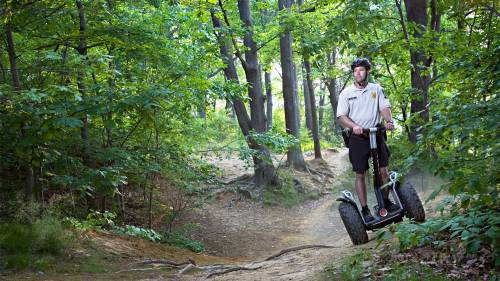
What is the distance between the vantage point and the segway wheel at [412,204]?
571cm

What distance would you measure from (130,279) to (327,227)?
7.39 meters

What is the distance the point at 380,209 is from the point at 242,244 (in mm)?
6626

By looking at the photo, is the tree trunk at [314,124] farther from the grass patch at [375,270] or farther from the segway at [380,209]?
the grass patch at [375,270]

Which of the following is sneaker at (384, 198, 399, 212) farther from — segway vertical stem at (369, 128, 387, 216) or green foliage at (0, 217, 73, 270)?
green foliage at (0, 217, 73, 270)

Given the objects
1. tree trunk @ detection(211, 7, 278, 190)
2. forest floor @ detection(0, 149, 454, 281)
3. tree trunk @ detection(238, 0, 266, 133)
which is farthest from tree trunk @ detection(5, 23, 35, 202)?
tree trunk @ detection(238, 0, 266, 133)

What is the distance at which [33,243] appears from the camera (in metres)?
6.52

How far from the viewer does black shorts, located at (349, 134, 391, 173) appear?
580cm

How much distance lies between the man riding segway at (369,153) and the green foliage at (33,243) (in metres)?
4.00

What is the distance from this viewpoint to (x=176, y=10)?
11578mm

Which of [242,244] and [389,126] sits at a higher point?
[389,126]

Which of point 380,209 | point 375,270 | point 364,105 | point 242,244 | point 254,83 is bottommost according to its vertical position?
point 242,244

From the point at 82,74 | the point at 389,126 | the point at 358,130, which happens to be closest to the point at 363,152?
the point at 358,130

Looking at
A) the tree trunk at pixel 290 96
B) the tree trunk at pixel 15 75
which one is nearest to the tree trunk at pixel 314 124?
the tree trunk at pixel 290 96

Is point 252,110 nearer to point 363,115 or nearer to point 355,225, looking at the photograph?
point 363,115
